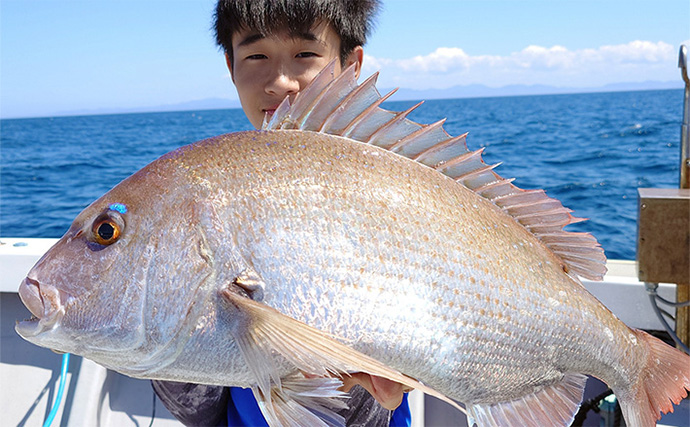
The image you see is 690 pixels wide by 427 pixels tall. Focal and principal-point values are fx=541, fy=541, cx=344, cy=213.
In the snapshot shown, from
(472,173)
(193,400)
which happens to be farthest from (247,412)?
(472,173)

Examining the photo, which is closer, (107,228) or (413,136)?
(107,228)

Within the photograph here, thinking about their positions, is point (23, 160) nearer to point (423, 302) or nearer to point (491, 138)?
point (491, 138)

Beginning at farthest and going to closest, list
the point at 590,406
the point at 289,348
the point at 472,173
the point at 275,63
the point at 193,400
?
the point at 590,406 < the point at 275,63 < the point at 193,400 < the point at 472,173 < the point at 289,348

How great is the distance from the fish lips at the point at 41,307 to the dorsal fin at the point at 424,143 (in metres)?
0.60

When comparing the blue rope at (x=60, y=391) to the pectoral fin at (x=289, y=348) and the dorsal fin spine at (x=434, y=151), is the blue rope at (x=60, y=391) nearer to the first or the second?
the pectoral fin at (x=289, y=348)

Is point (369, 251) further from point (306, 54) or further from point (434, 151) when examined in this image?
point (306, 54)

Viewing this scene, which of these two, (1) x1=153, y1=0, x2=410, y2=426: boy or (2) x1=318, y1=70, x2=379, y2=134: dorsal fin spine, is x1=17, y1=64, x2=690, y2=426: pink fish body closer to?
(2) x1=318, y1=70, x2=379, y2=134: dorsal fin spine

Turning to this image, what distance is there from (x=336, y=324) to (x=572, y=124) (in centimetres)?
3541

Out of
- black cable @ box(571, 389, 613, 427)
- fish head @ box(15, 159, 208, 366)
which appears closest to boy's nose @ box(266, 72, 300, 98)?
fish head @ box(15, 159, 208, 366)

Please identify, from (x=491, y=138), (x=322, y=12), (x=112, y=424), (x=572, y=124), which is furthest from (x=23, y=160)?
(x=572, y=124)

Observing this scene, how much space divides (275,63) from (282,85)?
13cm

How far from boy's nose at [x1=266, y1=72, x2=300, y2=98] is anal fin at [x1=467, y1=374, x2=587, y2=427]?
4.47ft

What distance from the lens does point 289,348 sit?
1.05m

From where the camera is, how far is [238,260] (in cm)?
112
